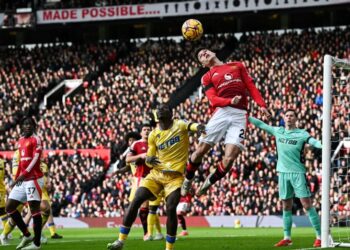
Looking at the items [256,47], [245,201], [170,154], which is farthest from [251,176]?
[170,154]

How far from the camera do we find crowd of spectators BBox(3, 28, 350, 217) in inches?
1264

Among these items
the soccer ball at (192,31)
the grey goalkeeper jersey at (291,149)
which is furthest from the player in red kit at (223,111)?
the grey goalkeeper jersey at (291,149)

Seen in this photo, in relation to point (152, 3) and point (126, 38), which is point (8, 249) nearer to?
point (152, 3)

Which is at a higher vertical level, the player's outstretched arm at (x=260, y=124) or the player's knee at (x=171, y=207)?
the player's outstretched arm at (x=260, y=124)

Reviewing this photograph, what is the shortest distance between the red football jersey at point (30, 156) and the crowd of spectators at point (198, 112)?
12.4 m

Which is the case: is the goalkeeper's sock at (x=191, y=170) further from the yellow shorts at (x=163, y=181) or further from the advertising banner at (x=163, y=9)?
the advertising banner at (x=163, y=9)

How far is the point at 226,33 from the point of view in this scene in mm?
47688

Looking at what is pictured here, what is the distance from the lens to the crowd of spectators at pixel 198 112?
32.1 m

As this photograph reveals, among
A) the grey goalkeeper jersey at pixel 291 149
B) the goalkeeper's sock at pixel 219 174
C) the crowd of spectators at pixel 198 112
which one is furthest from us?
the crowd of spectators at pixel 198 112

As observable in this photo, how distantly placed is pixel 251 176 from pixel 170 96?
29.2 ft

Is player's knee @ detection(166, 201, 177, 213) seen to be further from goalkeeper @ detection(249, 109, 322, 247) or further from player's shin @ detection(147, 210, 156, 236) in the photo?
player's shin @ detection(147, 210, 156, 236)

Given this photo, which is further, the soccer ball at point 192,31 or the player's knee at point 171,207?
the soccer ball at point 192,31

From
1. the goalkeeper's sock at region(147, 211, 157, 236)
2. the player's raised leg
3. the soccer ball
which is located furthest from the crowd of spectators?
the player's raised leg

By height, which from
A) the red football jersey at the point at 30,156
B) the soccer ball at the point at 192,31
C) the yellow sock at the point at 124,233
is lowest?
the yellow sock at the point at 124,233
